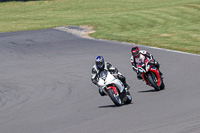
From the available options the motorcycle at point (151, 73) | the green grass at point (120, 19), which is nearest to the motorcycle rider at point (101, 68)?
the motorcycle at point (151, 73)

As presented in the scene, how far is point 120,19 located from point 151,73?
104 feet

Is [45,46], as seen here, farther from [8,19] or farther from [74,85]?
[8,19]

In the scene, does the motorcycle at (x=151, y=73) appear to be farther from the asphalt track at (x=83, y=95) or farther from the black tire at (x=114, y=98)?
the black tire at (x=114, y=98)

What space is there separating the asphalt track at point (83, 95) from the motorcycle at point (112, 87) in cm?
32

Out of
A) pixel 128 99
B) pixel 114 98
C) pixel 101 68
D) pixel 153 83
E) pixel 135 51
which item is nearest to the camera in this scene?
pixel 114 98

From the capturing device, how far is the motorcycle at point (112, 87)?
12.7 metres

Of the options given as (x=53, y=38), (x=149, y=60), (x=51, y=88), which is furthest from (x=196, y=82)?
(x=53, y=38)

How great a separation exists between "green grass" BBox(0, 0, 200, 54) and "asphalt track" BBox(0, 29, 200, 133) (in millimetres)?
4911

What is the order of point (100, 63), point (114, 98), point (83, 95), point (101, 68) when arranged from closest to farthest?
point (114, 98)
point (100, 63)
point (101, 68)
point (83, 95)

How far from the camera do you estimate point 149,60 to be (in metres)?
15.7

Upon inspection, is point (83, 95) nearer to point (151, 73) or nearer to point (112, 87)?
point (151, 73)

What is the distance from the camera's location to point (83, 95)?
15742 millimetres

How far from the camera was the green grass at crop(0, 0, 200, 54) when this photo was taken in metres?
33.8

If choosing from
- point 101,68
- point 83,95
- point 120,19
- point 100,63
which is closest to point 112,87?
point 101,68
